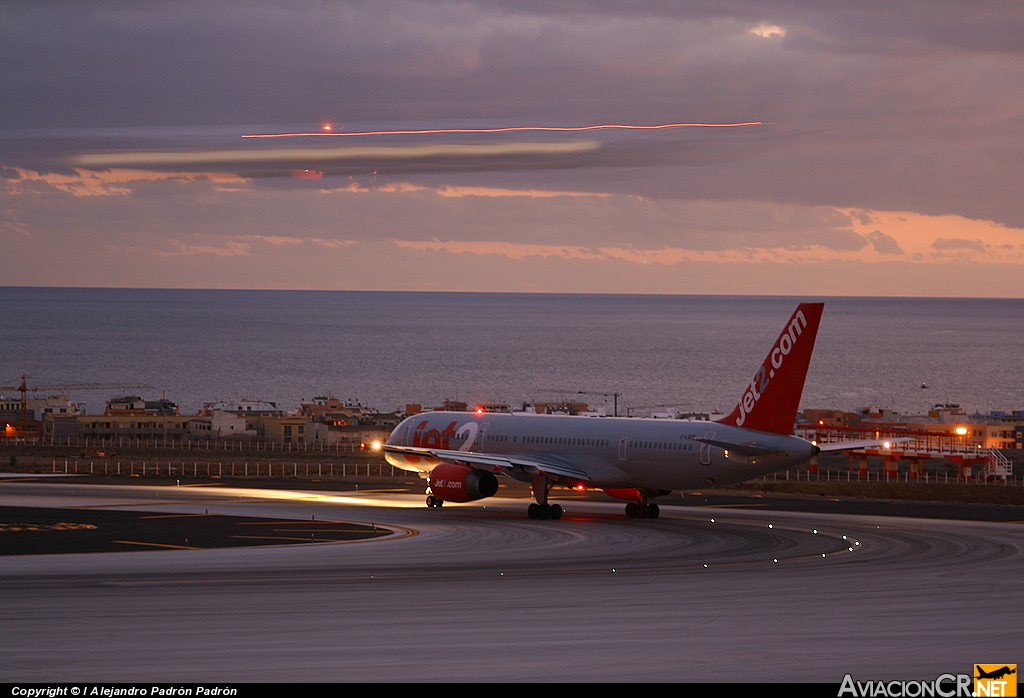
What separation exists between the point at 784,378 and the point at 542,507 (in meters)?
10.2

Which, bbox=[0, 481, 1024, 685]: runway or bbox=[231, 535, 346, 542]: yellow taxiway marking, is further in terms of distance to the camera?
bbox=[231, 535, 346, 542]: yellow taxiway marking

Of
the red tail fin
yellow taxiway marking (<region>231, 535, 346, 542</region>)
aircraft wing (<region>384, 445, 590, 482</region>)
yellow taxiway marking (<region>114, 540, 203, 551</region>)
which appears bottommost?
yellow taxiway marking (<region>231, 535, 346, 542</region>)

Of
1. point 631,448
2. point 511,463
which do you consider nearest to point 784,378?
point 631,448

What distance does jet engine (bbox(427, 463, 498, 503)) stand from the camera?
2168 inches

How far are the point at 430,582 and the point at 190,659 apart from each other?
11.6 m

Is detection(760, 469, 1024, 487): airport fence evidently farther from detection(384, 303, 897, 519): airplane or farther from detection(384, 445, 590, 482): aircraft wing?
detection(384, 445, 590, 482): aircraft wing

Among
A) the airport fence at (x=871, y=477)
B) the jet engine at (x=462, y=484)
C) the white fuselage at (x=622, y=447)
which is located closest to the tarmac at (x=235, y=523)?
the white fuselage at (x=622, y=447)

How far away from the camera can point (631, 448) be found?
53344mm

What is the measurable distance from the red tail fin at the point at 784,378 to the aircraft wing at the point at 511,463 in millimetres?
7743

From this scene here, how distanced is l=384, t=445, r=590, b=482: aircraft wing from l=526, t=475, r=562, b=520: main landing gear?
1.11 feet

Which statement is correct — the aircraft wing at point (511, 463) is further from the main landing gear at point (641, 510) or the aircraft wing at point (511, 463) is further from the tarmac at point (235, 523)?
the tarmac at point (235, 523)

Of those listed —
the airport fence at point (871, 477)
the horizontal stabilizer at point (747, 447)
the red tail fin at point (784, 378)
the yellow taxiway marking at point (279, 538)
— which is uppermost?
the red tail fin at point (784, 378)

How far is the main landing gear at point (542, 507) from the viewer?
175 feet

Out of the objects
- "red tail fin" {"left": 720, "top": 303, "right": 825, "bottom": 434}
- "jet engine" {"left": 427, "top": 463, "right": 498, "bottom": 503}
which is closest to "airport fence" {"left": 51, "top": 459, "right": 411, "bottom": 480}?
"jet engine" {"left": 427, "top": 463, "right": 498, "bottom": 503}
